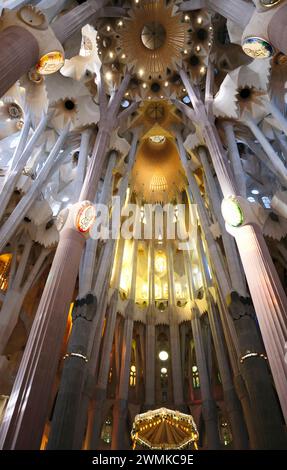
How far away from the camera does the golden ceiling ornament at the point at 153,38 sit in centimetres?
1708

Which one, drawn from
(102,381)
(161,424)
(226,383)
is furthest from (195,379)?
(102,381)

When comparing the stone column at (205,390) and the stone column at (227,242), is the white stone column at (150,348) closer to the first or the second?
the stone column at (205,390)

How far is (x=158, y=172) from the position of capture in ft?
82.9

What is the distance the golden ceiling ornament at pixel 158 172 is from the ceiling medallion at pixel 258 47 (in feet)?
51.9

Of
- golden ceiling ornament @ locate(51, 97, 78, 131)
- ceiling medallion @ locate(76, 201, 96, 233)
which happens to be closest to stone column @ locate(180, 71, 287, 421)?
ceiling medallion @ locate(76, 201, 96, 233)

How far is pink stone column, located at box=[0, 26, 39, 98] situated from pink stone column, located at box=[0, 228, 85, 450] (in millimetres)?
4358

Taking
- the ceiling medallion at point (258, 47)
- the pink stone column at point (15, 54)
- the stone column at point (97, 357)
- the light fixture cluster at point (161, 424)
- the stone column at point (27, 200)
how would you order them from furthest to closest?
the stone column at point (97, 357), the light fixture cluster at point (161, 424), the stone column at point (27, 200), the ceiling medallion at point (258, 47), the pink stone column at point (15, 54)

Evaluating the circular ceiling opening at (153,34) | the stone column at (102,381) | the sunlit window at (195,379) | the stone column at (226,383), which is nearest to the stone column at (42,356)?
the stone column at (102,381)

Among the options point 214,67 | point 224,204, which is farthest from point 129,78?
point 224,204

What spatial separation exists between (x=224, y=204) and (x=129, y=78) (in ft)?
38.1

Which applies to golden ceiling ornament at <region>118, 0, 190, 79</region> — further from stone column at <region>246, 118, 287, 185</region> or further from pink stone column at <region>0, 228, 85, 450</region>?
pink stone column at <region>0, 228, 85, 450</region>

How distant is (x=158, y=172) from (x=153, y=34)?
31.7 feet

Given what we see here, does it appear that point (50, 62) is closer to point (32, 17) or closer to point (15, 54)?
point (32, 17)

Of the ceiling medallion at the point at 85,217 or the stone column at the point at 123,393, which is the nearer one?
the ceiling medallion at the point at 85,217
